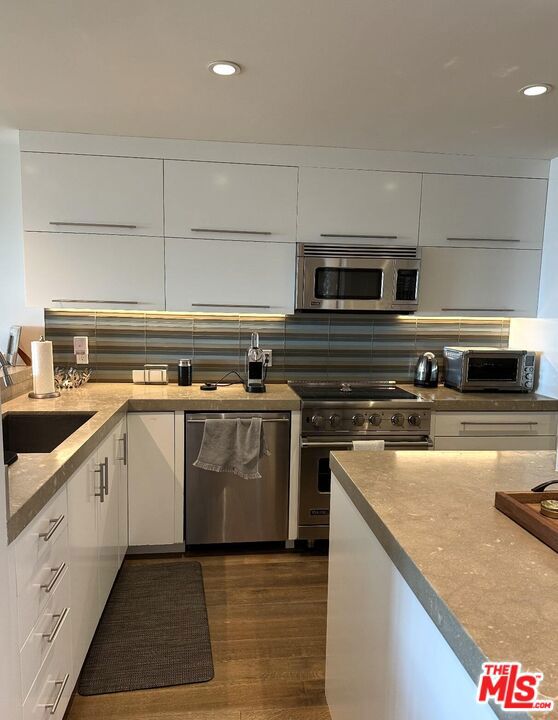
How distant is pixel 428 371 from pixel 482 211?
103 centimetres

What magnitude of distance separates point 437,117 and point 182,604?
264cm

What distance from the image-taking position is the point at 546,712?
0.64 metres

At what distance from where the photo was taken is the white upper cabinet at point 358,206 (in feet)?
9.77

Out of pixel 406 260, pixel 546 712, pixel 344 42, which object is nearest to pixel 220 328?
pixel 406 260

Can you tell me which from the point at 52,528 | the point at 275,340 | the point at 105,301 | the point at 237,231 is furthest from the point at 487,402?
the point at 52,528

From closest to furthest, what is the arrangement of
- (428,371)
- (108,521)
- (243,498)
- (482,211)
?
(108,521)
(243,498)
(482,211)
(428,371)

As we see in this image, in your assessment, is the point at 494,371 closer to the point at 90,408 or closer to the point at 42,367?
the point at 90,408

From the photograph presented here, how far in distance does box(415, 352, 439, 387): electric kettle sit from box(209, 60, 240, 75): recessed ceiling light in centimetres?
206

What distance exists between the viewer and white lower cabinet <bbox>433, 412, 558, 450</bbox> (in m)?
2.97

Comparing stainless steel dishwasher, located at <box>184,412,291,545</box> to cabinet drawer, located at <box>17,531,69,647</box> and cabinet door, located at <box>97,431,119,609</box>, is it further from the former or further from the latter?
cabinet drawer, located at <box>17,531,69,647</box>

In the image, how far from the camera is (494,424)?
3.00 meters

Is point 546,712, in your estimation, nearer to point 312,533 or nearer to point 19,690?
point 19,690

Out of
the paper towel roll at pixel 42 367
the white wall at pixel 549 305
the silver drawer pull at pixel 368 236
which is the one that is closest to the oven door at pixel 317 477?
the white wall at pixel 549 305
